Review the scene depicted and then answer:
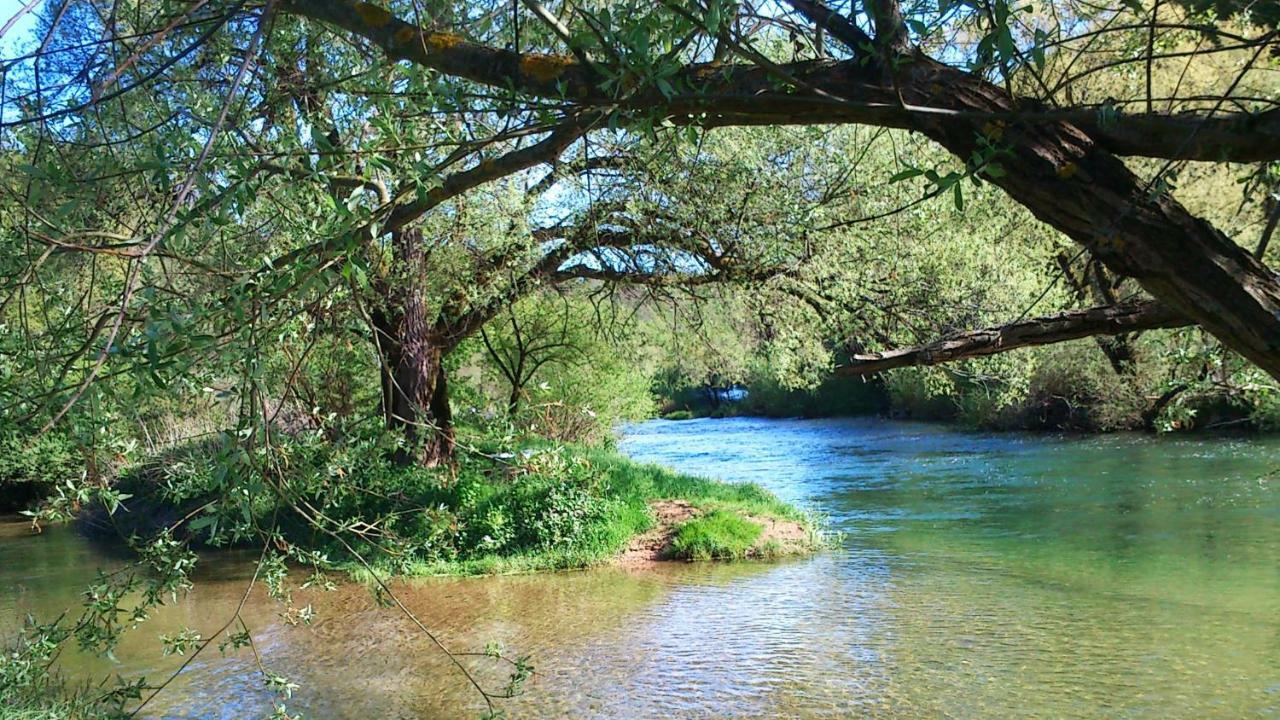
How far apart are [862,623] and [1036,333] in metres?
8.19

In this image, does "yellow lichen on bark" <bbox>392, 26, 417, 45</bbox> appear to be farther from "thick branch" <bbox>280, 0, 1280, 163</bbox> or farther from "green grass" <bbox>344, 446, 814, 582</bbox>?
"green grass" <bbox>344, 446, 814, 582</bbox>

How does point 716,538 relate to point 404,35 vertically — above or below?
below

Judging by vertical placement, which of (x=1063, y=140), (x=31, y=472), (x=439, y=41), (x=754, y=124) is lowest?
(x=31, y=472)

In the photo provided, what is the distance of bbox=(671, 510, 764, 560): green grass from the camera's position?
15.4 metres

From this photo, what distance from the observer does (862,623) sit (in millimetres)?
11781

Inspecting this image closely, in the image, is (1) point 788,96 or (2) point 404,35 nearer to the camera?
(1) point 788,96

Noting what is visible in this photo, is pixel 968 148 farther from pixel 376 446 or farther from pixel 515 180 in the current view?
pixel 515 180

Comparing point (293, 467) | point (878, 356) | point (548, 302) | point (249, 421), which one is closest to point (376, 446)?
point (293, 467)

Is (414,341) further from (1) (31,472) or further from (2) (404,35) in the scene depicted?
(1) (31,472)

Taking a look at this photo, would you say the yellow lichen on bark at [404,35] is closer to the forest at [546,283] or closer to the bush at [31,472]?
the forest at [546,283]

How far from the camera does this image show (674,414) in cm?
5222

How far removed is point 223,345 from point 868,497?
60.6 feet

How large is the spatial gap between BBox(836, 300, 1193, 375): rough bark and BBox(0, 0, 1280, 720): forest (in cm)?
2

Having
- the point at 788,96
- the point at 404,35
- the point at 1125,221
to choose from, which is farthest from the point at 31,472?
the point at 1125,221
